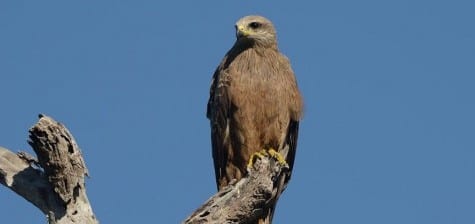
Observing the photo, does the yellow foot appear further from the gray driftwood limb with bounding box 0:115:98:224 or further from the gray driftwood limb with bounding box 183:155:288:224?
the gray driftwood limb with bounding box 0:115:98:224

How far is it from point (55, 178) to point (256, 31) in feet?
12.4

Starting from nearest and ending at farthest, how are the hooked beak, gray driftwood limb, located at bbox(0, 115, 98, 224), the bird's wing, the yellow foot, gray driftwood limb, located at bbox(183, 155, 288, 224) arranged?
→ gray driftwood limb, located at bbox(0, 115, 98, 224)
gray driftwood limb, located at bbox(183, 155, 288, 224)
the yellow foot
the bird's wing
the hooked beak

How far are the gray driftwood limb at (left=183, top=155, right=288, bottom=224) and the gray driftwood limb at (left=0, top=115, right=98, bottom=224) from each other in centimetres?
88

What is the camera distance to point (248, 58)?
9703mm

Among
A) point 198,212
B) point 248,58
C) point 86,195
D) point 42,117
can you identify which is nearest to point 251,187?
point 198,212

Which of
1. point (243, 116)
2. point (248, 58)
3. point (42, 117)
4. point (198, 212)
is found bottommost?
point (198, 212)

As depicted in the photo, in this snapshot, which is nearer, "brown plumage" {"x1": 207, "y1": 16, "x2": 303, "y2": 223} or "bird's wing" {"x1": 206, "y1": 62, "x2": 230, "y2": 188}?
"brown plumage" {"x1": 207, "y1": 16, "x2": 303, "y2": 223}

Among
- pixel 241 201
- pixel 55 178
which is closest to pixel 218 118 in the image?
pixel 241 201

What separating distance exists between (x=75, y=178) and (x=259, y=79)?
3.26 metres

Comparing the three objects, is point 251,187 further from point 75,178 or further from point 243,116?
point 243,116

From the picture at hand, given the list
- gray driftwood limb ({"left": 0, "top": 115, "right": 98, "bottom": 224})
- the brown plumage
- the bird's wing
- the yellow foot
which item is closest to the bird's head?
the brown plumage

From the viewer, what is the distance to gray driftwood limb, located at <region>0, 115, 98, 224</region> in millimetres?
6613

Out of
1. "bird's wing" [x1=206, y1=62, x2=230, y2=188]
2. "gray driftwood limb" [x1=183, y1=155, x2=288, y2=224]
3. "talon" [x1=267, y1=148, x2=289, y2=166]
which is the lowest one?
"gray driftwood limb" [x1=183, y1=155, x2=288, y2=224]

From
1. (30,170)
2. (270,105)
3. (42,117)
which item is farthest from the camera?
(270,105)
